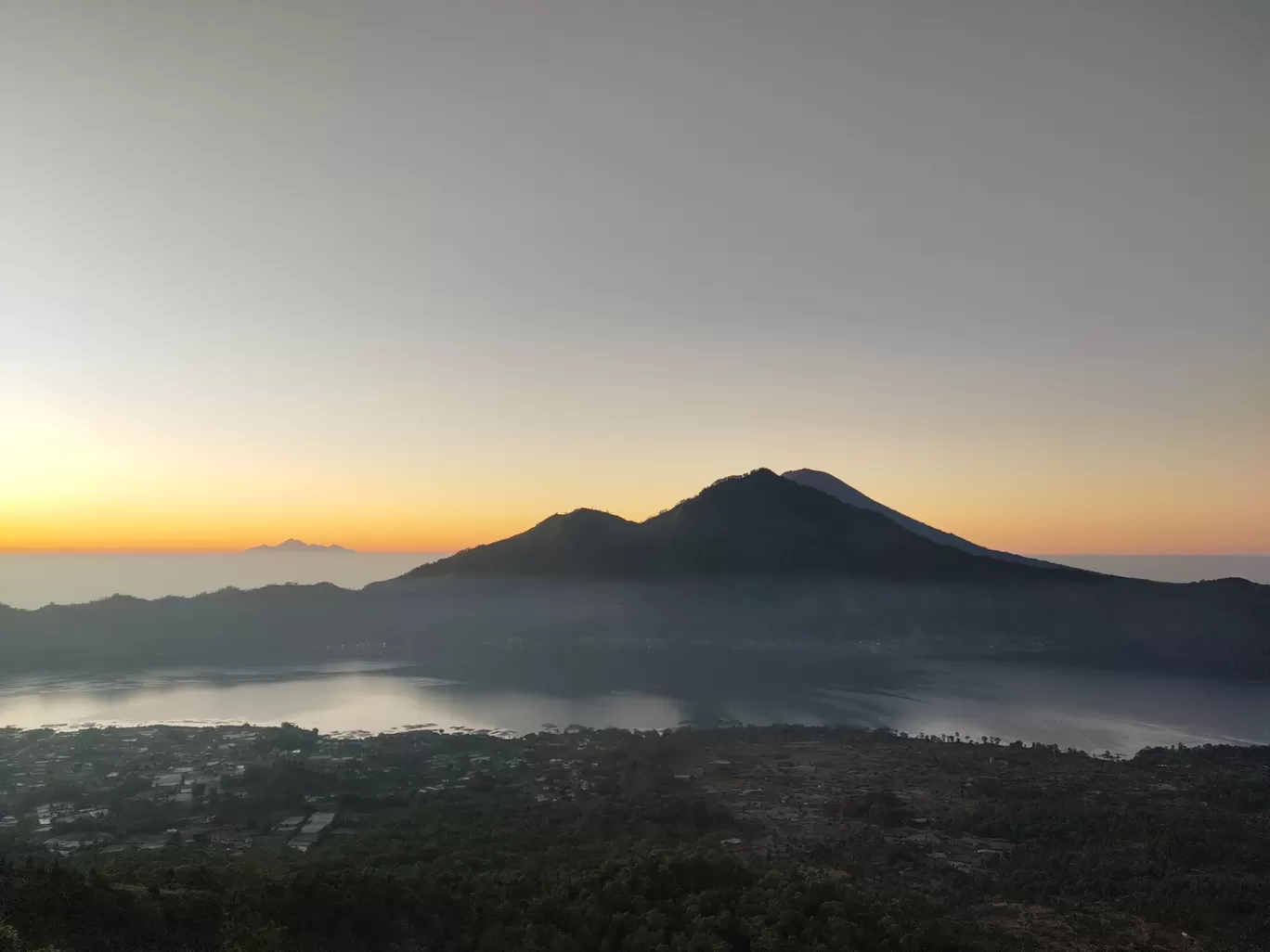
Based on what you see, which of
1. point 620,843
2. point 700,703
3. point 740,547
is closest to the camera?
point 620,843

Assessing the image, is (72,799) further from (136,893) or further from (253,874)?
(136,893)

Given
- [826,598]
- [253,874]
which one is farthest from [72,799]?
[826,598]

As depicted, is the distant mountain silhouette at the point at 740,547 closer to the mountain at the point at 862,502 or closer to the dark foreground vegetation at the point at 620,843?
the mountain at the point at 862,502

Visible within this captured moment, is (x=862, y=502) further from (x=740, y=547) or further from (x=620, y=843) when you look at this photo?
(x=620, y=843)

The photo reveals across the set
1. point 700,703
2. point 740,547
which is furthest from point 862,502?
point 700,703

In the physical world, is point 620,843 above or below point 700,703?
above

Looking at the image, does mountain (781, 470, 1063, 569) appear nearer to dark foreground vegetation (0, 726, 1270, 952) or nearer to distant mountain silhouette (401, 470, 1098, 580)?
distant mountain silhouette (401, 470, 1098, 580)
